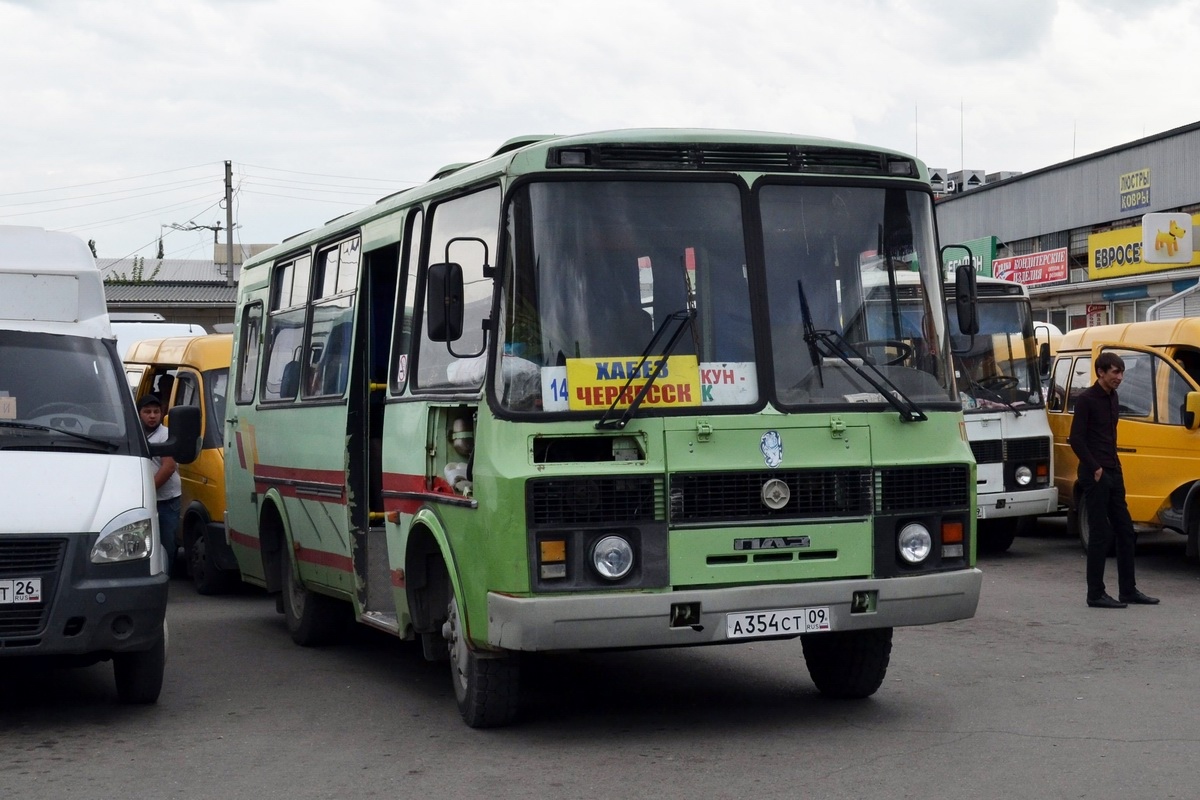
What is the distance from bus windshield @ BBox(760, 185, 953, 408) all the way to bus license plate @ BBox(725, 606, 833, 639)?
0.97 m

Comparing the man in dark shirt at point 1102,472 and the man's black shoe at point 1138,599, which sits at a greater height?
the man in dark shirt at point 1102,472

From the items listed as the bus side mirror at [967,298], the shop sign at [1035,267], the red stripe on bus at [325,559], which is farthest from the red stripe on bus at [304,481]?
the shop sign at [1035,267]

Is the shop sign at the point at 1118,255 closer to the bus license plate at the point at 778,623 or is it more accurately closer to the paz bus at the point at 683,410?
the paz bus at the point at 683,410

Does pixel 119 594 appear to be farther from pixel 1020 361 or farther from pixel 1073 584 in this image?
pixel 1020 361

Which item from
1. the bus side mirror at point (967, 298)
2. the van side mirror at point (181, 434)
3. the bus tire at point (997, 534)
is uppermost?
the bus side mirror at point (967, 298)

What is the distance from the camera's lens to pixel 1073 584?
47.3ft

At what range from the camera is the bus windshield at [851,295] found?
7770 millimetres

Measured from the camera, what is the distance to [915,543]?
7820 mm

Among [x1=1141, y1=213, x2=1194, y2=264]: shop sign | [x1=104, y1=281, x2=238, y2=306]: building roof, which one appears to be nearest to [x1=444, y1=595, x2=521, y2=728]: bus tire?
[x1=1141, y1=213, x2=1194, y2=264]: shop sign

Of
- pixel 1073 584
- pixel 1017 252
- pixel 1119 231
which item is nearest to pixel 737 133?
pixel 1073 584

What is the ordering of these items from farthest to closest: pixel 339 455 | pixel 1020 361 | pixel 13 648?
pixel 1020 361, pixel 339 455, pixel 13 648

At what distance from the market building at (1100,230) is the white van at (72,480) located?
2952 centimetres

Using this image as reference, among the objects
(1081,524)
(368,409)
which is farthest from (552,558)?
(1081,524)

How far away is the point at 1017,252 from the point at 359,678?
43.8 m
